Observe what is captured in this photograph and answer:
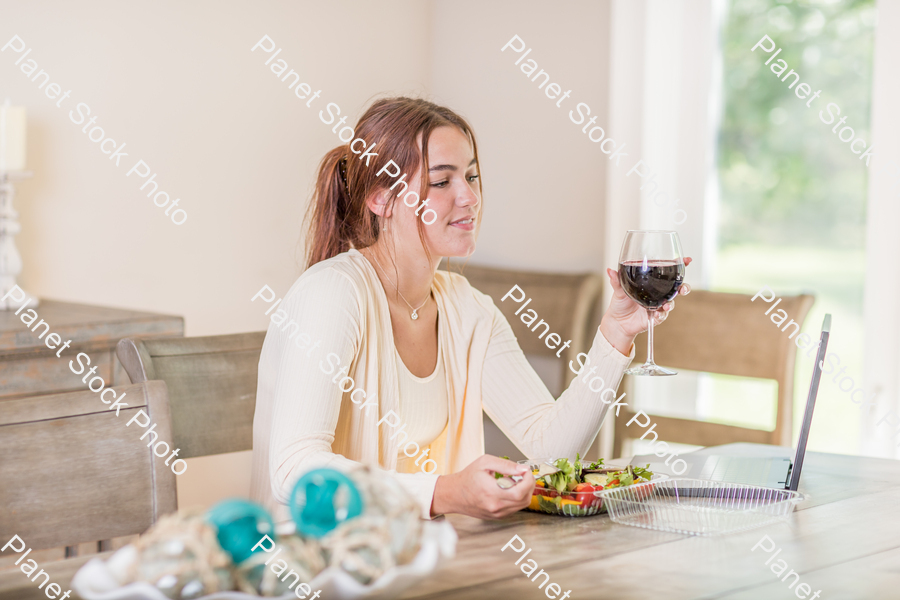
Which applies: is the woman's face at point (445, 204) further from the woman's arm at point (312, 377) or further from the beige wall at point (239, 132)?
the beige wall at point (239, 132)

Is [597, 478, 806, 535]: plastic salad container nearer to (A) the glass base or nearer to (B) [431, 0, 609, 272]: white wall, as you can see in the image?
(A) the glass base

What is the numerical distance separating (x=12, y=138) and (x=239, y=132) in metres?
0.81

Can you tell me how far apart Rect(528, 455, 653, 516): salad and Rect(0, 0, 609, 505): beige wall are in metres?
1.73

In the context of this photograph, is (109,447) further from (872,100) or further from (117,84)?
(872,100)

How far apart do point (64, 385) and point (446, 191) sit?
3.20 feet

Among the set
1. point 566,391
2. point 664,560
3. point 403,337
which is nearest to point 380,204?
point 403,337

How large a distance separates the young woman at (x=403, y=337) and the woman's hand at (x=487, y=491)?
22 centimetres

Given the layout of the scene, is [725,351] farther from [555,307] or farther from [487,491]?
[487,491]

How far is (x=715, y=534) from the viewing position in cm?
102

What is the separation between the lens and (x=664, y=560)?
0.92 metres

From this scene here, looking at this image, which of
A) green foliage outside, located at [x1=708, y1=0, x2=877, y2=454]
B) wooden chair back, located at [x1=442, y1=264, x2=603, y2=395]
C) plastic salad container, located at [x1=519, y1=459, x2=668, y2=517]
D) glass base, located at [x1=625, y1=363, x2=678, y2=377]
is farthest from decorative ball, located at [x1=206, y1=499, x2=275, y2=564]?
wooden chair back, located at [x1=442, y1=264, x2=603, y2=395]

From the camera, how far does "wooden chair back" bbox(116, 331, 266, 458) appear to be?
4.62ft

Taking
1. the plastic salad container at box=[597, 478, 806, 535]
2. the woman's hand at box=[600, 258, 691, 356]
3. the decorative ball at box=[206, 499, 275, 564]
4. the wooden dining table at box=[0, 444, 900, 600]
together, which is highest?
the woman's hand at box=[600, 258, 691, 356]

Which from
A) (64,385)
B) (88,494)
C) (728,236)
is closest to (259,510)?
(88,494)
